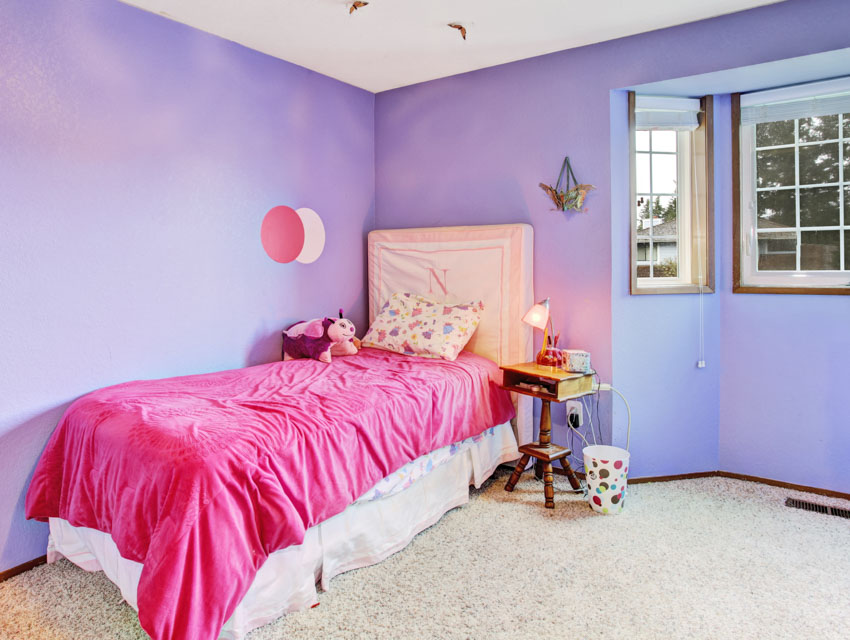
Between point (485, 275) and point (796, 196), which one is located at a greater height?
Answer: point (796, 196)

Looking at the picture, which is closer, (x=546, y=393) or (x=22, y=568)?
(x=22, y=568)

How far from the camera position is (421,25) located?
282cm

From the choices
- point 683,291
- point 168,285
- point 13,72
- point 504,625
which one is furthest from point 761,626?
point 13,72

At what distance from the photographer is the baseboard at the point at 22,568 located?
226 cm

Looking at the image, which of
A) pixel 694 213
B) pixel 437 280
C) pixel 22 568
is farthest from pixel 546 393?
pixel 22 568

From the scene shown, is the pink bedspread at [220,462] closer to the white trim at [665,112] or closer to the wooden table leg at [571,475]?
the wooden table leg at [571,475]

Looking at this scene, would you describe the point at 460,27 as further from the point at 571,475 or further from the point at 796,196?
the point at 571,475

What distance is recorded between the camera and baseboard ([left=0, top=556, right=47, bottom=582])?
7.43 ft

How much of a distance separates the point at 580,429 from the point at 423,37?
230cm

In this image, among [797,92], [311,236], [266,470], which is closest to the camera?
[266,470]

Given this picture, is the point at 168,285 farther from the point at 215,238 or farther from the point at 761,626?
the point at 761,626

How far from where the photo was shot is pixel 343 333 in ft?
10.6

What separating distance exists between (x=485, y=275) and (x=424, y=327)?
0.48 meters

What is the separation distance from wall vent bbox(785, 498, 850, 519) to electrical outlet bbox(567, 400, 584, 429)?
106cm
